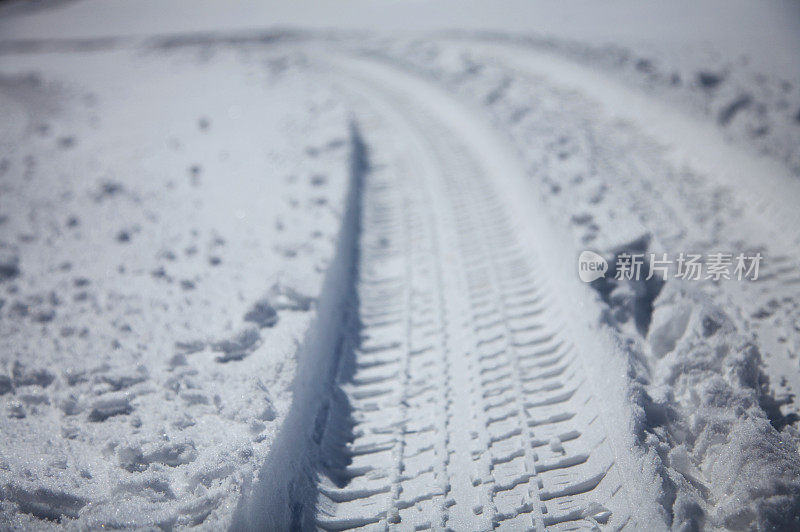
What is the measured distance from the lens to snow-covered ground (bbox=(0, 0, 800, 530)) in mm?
2143

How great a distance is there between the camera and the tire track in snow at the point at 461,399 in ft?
7.19

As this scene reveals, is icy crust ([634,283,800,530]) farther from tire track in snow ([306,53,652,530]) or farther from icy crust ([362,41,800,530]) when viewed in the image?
tire track in snow ([306,53,652,530])

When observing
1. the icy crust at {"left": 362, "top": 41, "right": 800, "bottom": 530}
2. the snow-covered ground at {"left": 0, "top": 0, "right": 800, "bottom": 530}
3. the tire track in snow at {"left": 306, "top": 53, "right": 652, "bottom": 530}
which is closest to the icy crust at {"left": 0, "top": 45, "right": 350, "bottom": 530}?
Result: the snow-covered ground at {"left": 0, "top": 0, "right": 800, "bottom": 530}

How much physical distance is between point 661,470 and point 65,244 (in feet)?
15.4

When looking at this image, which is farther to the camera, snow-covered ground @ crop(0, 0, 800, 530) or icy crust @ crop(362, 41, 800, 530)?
snow-covered ground @ crop(0, 0, 800, 530)

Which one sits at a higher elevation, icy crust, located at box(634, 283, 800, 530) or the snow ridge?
icy crust, located at box(634, 283, 800, 530)

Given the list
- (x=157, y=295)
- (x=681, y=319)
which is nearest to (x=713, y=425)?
(x=681, y=319)

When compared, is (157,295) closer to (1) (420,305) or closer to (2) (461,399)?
(1) (420,305)

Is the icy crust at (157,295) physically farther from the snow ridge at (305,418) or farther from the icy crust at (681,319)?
the icy crust at (681,319)

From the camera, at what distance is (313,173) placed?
4762 mm

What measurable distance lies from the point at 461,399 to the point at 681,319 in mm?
1305

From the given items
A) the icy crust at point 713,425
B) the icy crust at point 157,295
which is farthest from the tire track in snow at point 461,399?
the icy crust at point 157,295

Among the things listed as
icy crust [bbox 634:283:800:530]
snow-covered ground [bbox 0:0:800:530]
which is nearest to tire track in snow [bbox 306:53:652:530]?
snow-covered ground [bbox 0:0:800:530]

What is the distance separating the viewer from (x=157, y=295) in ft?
11.2
